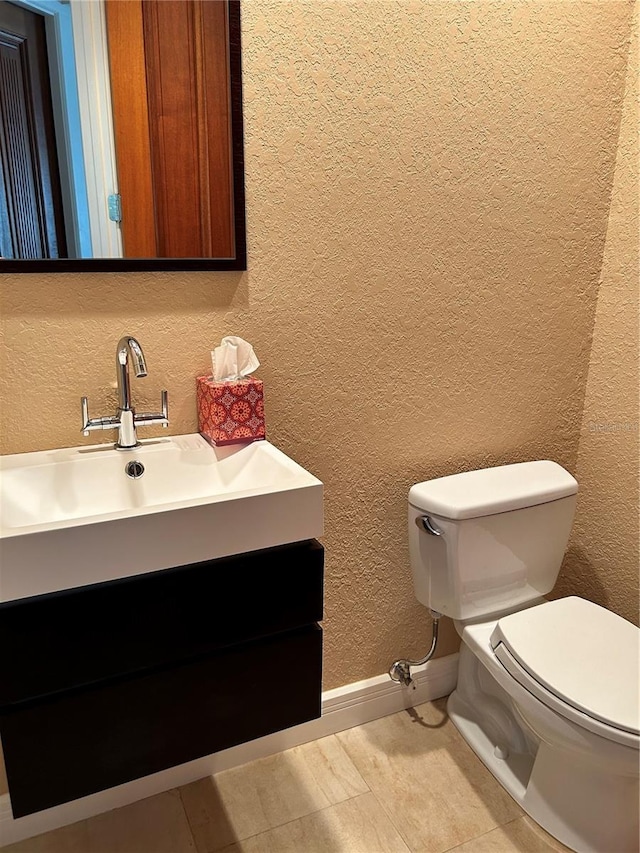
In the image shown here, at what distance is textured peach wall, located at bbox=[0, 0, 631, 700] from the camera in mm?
1258

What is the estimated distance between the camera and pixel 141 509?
3.10 ft

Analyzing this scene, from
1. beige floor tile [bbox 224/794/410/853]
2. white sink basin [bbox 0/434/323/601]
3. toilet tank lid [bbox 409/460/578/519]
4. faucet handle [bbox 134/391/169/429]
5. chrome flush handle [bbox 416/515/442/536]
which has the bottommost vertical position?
beige floor tile [bbox 224/794/410/853]

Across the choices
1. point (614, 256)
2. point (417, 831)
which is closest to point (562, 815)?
point (417, 831)

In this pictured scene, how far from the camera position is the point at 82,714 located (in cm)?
95

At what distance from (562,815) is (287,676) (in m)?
0.83

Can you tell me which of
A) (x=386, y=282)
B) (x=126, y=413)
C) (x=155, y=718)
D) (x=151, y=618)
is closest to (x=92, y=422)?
(x=126, y=413)

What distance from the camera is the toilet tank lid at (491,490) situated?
4.91 ft

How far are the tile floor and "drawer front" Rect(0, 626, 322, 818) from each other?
1.65ft

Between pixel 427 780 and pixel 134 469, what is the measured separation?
42.6 inches

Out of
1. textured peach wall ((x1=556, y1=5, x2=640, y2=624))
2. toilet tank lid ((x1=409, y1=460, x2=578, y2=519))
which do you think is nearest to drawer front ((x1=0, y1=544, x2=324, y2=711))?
toilet tank lid ((x1=409, y1=460, x2=578, y2=519))

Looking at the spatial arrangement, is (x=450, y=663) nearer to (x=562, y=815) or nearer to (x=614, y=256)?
(x=562, y=815)

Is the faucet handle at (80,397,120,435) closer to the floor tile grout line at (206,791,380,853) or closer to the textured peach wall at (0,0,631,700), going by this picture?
the textured peach wall at (0,0,631,700)

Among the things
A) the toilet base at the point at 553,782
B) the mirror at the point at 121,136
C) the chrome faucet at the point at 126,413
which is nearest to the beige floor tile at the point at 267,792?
the toilet base at the point at 553,782

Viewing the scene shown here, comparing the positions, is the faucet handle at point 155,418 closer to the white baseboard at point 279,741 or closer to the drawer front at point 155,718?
the drawer front at point 155,718
